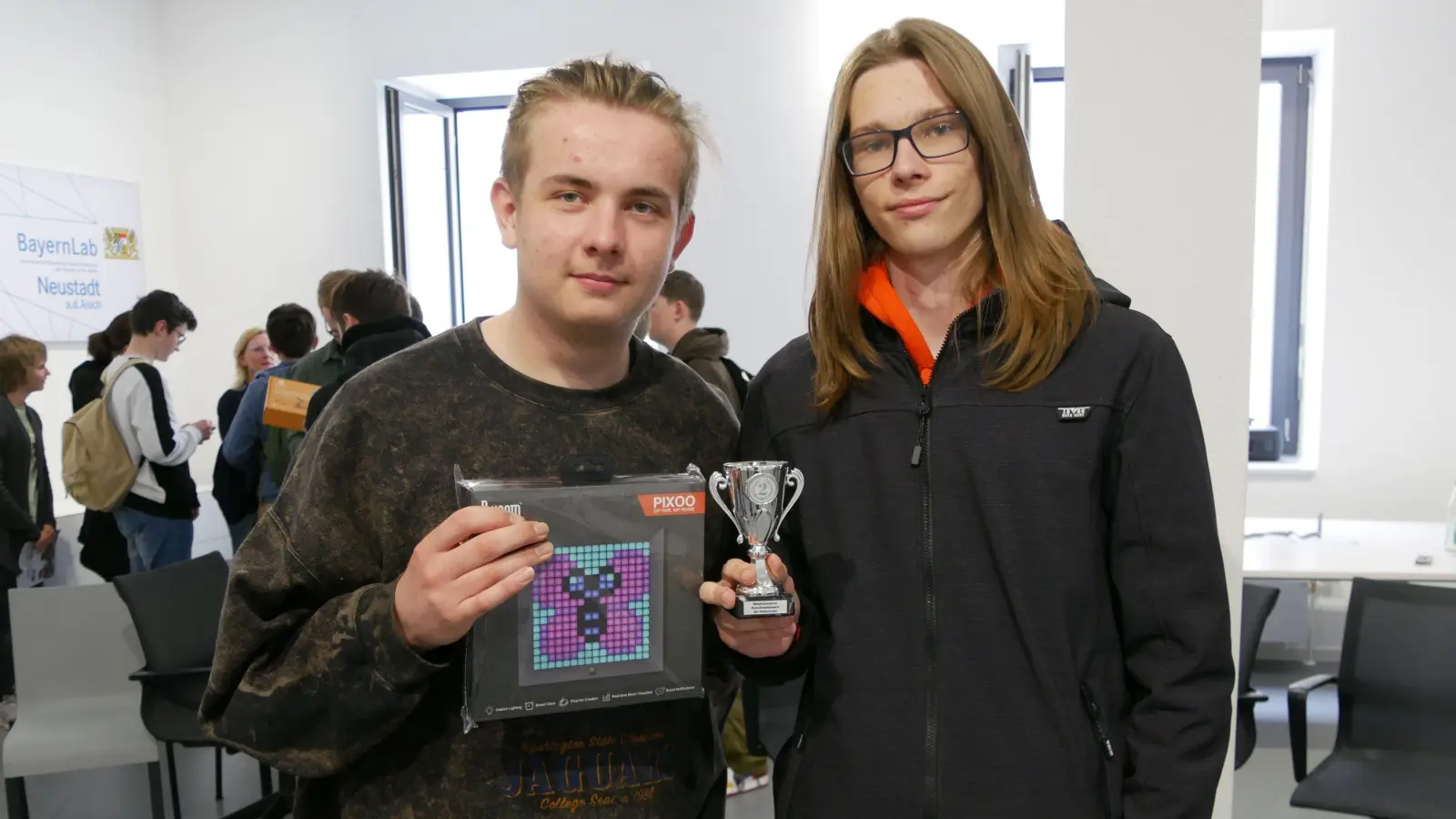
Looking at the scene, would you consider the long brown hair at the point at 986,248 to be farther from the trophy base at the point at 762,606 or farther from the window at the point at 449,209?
the window at the point at 449,209

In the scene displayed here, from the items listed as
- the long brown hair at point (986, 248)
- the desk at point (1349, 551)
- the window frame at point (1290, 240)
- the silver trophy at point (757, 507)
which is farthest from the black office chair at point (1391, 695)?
the window frame at point (1290, 240)

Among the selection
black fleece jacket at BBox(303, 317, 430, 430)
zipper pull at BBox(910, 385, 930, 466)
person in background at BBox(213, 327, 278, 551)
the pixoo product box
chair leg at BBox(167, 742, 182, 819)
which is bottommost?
chair leg at BBox(167, 742, 182, 819)

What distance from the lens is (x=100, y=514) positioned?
16.5 ft

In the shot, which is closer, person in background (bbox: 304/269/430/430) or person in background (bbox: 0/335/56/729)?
person in background (bbox: 304/269/430/430)

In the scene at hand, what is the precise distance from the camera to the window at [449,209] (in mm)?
6363

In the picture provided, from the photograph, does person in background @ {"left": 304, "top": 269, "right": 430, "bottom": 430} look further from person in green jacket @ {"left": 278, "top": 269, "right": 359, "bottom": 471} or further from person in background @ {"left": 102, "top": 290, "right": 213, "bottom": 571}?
person in background @ {"left": 102, "top": 290, "right": 213, "bottom": 571}

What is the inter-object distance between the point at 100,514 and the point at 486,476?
4.77 m

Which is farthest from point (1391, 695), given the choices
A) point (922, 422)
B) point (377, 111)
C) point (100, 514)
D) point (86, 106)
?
point (86, 106)

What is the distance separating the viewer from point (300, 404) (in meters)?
3.59

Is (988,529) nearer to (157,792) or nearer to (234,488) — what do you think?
(157,792)

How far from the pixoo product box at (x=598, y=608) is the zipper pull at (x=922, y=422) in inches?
12.5

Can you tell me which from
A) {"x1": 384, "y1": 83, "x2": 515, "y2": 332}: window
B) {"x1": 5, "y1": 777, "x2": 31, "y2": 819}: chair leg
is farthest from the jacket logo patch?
{"x1": 384, "y1": 83, "x2": 515, "y2": 332}: window

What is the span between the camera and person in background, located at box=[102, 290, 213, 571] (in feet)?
15.9

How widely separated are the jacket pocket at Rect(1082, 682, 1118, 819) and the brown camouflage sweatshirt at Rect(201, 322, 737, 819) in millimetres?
523
